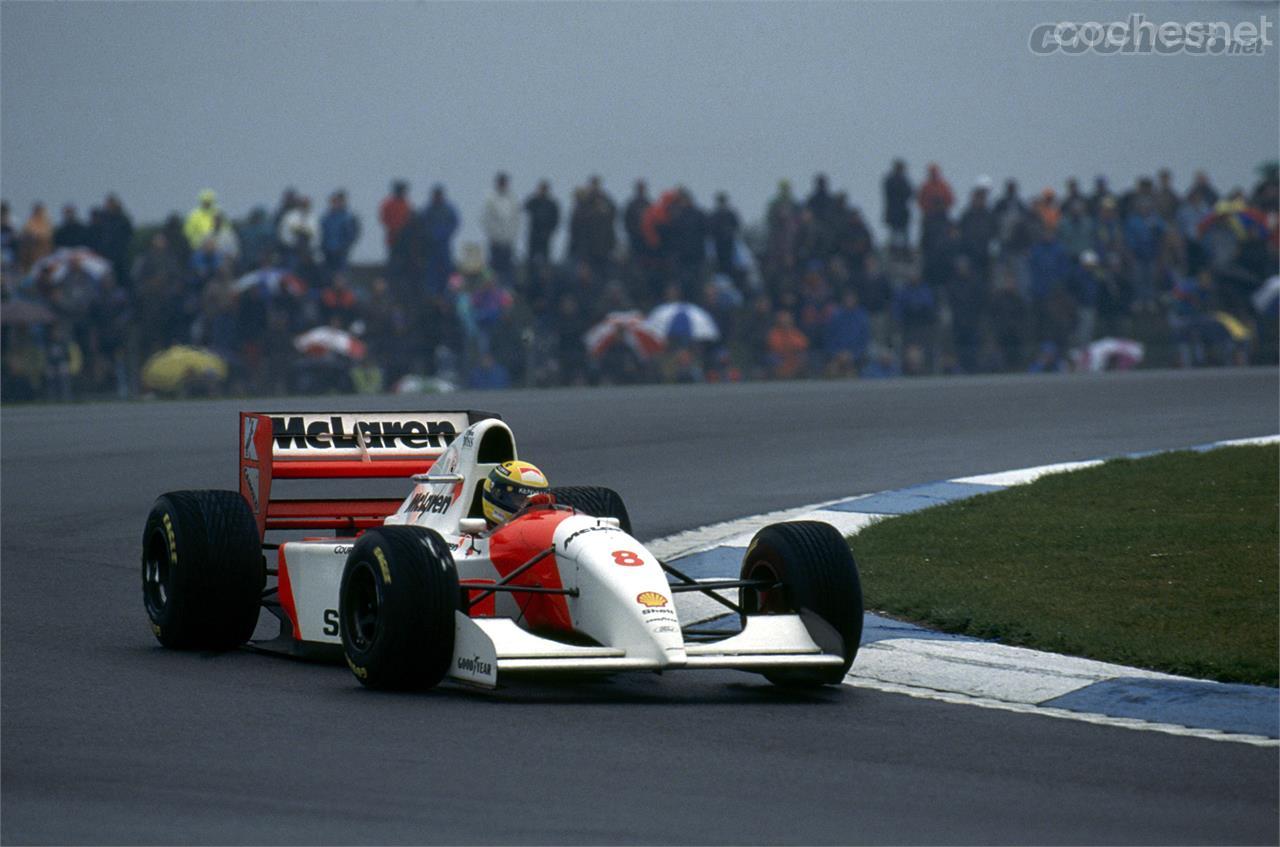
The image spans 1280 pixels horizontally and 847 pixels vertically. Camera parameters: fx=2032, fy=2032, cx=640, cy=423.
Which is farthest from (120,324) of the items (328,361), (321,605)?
(321,605)

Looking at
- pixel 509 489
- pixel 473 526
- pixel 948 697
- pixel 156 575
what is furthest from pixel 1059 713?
pixel 156 575

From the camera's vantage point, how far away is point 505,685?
8438 millimetres

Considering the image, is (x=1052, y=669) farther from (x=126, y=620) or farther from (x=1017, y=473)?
(x=1017, y=473)

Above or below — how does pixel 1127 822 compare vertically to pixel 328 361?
below

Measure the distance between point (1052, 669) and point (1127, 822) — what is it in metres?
2.51

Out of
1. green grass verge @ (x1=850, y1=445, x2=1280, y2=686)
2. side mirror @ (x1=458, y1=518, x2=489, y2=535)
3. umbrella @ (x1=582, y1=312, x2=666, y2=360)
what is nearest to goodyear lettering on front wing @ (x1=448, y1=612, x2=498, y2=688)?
side mirror @ (x1=458, y1=518, x2=489, y2=535)

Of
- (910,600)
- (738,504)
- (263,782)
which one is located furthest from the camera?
(738,504)

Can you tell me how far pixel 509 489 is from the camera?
8820 mm

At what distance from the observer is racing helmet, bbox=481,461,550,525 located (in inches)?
347

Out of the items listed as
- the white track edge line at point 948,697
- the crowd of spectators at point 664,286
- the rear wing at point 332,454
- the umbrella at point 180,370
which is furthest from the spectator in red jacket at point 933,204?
the rear wing at point 332,454

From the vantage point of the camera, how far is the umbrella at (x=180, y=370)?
78.8 feet

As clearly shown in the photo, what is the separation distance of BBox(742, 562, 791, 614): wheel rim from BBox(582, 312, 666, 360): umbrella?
1660 cm

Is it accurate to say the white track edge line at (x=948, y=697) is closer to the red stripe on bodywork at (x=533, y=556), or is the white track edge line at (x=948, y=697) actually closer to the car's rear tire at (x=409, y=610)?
the red stripe on bodywork at (x=533, y=556)

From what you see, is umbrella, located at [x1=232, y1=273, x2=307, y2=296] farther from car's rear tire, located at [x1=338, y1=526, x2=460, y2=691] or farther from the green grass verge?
car's rear tire, located at [x1=338, y1=526, x2=460, y2=691]
